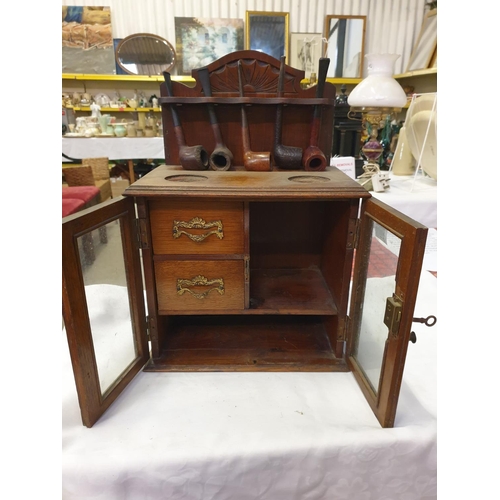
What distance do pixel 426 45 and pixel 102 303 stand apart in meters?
3.70

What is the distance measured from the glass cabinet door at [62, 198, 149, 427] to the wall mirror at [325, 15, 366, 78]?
357 centimetres

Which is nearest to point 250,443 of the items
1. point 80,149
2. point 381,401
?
point 381,401

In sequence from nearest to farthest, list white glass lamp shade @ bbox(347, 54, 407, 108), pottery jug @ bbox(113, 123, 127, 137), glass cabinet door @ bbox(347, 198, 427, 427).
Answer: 1. glass cabinet door @ bbox(347, 198, 427, 427)
2. white glass lamp shade @ bbox(347, 54, 407, 108)
3. pottery jug @ bbox(113, 123, 127, 137)

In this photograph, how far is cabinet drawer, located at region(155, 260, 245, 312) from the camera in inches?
36.3

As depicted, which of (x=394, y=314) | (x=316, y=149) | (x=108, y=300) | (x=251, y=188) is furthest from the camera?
(x=316, y=149)

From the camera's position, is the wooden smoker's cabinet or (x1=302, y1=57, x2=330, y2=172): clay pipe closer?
the wooden smoker's cabinet

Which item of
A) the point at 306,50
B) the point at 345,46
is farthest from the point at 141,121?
the point at 345,46

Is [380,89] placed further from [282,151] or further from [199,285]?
[199,285]

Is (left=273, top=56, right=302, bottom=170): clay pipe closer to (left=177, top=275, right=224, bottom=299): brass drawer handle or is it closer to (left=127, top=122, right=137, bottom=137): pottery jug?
(left=177, top=275, right=224, bottom=299): brass drawer handle

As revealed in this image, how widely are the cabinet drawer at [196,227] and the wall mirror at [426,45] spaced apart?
126 inches

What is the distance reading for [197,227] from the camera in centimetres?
88

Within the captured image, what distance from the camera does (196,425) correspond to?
0.79 metres

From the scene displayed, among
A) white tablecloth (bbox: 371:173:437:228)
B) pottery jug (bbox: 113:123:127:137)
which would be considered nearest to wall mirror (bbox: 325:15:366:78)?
pottery jug (bbox: 113:123:127:137)

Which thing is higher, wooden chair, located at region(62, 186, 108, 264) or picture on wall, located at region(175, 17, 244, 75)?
picture on wall, located at region(175, 17, 244, 75)
